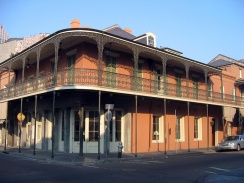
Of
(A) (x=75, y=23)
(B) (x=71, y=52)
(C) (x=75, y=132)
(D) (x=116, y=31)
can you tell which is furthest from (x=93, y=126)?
(D) (x=116, y=31)

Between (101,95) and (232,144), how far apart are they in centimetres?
1140

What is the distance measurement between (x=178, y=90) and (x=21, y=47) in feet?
64.0

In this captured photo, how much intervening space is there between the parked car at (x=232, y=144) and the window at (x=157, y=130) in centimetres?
462

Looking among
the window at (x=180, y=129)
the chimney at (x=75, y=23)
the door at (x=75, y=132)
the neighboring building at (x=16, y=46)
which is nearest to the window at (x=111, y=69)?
the door at (x=75, y=132)

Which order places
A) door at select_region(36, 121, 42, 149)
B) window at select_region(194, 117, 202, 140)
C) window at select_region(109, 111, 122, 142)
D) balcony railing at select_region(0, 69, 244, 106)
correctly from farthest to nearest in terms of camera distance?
window at select_region(194, 117, 202, 140), door at select_region(36, 121, 42, 149), window at select_region(109, 111, 122, 142), balcony railing at select_region(0, 69, 244, 106)

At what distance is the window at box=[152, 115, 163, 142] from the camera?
22.1 m

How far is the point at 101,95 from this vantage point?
61.9 feet

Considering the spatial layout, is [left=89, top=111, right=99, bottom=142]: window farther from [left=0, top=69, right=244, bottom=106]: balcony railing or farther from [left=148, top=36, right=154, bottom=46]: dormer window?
[left=148, top=36, right=154, bottom=46]: dormer window

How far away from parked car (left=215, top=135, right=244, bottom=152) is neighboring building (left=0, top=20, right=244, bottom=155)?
2.88 metres

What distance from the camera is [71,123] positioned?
19.0m

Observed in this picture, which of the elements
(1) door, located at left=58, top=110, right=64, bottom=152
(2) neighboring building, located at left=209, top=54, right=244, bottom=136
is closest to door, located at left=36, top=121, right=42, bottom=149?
(1) door, located at left=58, top=110, right=64, bottom=152

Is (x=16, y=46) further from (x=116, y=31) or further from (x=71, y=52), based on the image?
(x=71, y=52)

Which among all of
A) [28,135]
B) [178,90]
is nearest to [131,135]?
[178,90]

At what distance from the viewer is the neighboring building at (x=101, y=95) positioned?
673 inches
